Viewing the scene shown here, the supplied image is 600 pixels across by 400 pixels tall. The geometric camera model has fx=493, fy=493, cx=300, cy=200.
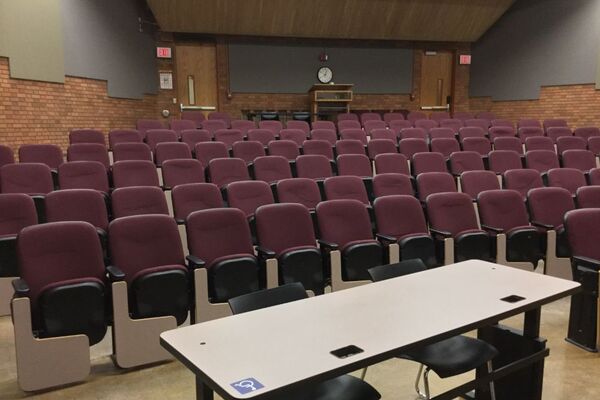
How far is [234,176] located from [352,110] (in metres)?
7.66

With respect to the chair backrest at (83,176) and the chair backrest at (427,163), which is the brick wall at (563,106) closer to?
the chair backrest at (427,163)

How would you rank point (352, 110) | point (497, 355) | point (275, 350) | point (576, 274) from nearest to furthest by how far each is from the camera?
point (275, 350)
point (497, 355)
point (576, 274)
point (352, 110)

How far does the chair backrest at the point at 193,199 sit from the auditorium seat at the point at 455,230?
174cm

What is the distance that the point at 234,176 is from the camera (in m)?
4.97

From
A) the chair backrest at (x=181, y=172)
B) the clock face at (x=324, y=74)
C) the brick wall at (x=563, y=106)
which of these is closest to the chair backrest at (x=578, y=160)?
the chair backrest at (x=181, y=172)

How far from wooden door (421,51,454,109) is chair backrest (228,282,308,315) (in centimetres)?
1148

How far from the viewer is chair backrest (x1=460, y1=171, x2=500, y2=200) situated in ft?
15.9

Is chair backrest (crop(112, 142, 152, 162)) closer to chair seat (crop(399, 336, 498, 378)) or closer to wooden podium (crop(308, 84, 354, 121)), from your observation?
chair seat (crop(399, 336, 498, 378))

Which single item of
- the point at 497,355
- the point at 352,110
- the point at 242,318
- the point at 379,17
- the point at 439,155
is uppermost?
the point at 379,17

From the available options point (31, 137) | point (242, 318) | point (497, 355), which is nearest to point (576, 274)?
point (497, 355)

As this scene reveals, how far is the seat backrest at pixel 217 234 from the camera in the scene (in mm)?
3213

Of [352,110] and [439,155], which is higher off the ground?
[352,110]

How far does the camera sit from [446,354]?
2209mm

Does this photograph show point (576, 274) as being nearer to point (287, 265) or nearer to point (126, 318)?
point (287, 265)
